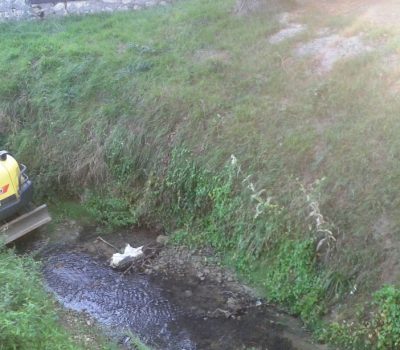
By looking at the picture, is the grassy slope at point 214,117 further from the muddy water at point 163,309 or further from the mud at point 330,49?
the muddy water at point 163,309

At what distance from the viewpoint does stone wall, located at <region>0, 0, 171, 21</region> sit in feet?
40.7

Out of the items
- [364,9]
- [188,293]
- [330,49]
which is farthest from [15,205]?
[364,9]

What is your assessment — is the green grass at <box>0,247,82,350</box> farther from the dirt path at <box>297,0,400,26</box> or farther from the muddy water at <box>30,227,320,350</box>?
the dirt path at <box>297,0,400,26</box>

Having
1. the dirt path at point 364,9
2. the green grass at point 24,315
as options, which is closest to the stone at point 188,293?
the green grass at point 24,315

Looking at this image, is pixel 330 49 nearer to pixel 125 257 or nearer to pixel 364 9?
pixel 364 9

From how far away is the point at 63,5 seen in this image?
1284 centimetres

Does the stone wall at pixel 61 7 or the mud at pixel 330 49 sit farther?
the stone wall at pixel 61 7

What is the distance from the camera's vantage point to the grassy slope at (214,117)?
6406 mm

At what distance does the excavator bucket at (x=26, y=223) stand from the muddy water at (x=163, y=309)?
0.49 metres

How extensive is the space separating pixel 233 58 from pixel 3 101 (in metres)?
4.18

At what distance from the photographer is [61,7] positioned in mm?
12867

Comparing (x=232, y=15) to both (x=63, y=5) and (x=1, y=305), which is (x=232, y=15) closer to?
(x=63, y=5)

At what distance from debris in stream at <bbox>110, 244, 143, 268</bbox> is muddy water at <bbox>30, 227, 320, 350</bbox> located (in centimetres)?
12

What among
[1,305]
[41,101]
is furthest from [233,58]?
[1,305]
